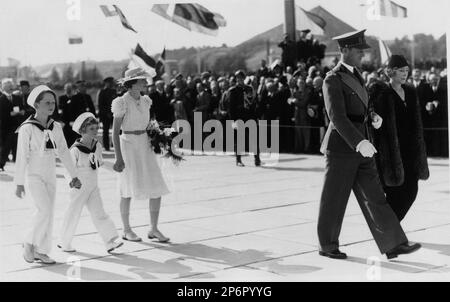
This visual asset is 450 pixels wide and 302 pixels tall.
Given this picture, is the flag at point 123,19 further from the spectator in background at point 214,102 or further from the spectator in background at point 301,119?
the spectator in background at point 301,119

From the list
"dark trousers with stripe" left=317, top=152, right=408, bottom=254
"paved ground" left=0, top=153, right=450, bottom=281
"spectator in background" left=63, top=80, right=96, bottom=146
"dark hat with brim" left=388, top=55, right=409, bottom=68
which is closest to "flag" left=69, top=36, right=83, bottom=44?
"spectator in background" left=63, top=80, right=96, bottom=146

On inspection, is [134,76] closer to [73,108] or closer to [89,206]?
[89,206]

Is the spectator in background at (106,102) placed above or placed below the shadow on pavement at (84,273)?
above

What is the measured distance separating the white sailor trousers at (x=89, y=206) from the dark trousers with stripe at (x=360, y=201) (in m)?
1.89

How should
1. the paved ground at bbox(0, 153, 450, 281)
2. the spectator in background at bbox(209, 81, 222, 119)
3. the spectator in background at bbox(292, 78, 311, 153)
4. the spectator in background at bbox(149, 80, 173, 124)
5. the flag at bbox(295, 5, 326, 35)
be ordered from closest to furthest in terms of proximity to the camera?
the paved ground at bbox(0, 153, 450, 281) < the spectator in background at bbox(292, 78, 311, 153) < the spectator in background at bbox(149, 80, 173, 124) < the flag at bbox(295, 5, 326, 35) < the spectator in background at bbox(209, 81, 222, 119)

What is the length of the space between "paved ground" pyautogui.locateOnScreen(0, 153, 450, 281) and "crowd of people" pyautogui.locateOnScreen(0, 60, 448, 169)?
10.4 ft

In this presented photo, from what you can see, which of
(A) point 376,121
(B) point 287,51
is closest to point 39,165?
(A) point 376,121

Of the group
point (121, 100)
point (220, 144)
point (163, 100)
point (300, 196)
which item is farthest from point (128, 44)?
point (121, 100)

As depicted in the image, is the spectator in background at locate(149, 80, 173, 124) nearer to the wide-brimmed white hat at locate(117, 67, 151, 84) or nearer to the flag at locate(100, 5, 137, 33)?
the flag at locate(100, 5, 137, 33)

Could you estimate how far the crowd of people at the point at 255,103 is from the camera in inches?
554

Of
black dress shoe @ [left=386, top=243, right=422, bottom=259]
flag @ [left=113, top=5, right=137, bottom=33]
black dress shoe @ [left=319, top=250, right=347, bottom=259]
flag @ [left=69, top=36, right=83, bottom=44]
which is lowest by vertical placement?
black dress shoe @ [left=319, top=250, right=347, bottom=259]

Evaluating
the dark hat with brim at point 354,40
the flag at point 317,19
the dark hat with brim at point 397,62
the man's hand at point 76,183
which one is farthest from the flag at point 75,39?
the dark hat with brim at point 354,40

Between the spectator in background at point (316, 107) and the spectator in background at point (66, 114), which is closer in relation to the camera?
the spectator in background at point (316, 107)

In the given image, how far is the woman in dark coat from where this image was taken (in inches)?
241
